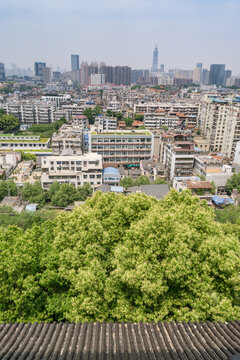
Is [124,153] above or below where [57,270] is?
below

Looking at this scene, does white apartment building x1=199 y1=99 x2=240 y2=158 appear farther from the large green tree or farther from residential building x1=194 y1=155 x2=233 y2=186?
the large green tree

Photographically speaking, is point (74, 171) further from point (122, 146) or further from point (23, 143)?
point (23, 143)

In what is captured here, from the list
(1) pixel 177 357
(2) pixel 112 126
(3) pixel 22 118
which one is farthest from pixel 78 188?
(3) pixel 22 118

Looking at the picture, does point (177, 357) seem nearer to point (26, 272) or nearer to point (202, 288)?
point (202, 288)

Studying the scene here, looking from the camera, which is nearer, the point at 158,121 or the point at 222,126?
the point at 222,126

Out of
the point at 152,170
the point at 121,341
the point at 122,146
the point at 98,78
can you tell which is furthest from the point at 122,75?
the point at 121,341

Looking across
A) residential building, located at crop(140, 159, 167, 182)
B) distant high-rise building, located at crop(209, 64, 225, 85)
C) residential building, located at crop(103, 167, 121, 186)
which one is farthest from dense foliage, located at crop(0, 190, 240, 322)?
distant high-rise building, located at crop(209, 64, 225, 85)
